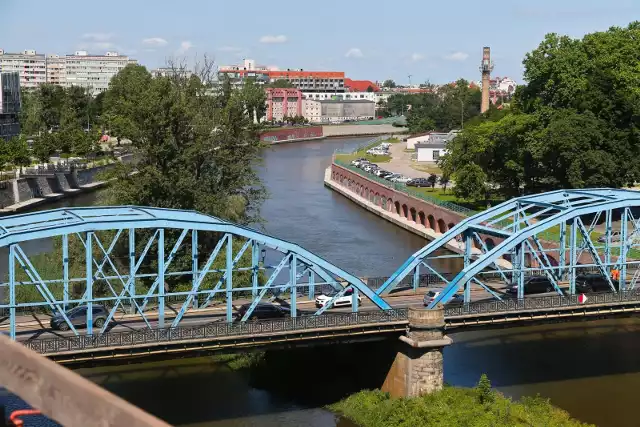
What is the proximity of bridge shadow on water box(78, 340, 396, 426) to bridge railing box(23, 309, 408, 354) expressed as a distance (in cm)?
143

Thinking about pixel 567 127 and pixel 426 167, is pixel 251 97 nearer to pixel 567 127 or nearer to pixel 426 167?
pixel 567 127

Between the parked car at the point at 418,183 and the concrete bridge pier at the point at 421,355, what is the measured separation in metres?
50.1

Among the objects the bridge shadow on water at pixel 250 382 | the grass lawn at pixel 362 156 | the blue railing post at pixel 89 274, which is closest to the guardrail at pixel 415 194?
the grass lawn at pixel 362 156

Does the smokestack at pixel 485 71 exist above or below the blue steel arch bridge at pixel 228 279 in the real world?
above

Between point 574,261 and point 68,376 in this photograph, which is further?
point 574,261

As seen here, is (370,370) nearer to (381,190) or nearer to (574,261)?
(574,261)

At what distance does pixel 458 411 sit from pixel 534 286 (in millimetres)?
9167

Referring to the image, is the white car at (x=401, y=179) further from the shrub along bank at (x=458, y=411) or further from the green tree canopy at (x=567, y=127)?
the shrub along bank at (x=458, y=411)

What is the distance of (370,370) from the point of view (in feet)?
94.2

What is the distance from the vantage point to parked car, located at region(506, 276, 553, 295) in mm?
32812

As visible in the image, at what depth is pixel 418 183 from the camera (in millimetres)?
77375

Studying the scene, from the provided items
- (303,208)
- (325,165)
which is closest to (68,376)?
(303,208)

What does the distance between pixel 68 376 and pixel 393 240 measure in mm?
56729

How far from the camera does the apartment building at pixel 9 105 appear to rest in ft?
330
